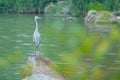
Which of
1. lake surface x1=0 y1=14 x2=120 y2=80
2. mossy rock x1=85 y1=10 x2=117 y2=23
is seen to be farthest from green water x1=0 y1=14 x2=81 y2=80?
mossy rock x1=85 y1=10 x2=117 y2=23

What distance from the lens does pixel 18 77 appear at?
45.1 ft

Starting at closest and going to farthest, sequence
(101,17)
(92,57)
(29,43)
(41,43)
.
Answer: (92,57)
(41,43)
(29,43)
(101,17)

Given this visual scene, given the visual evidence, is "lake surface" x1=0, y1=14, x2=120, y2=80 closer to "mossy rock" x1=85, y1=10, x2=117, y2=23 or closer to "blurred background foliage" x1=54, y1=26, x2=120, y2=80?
"blurred background foliage" x1=54, y1=26, x2=120, y2=80

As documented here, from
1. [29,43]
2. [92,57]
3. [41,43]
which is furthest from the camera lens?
[29,43]

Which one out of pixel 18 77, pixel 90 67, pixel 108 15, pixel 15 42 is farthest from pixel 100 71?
pixel 108 15

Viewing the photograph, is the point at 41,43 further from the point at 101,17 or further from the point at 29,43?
the point at 101,17

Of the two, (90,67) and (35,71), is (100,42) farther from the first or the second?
(35,71)

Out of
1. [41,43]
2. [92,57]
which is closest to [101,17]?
[41,43]

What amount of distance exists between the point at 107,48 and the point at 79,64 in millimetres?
177

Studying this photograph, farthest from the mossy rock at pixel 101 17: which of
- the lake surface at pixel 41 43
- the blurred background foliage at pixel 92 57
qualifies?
the blurred background foliage at pixel 92 57

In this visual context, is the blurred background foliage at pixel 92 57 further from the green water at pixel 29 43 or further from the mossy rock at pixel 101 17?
the mossy rock at pixel 101 17

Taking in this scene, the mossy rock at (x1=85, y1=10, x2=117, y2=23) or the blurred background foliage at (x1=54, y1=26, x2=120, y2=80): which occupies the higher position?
the blurred background foliage at (x1=54, y1=26, x2=120, y2=80)

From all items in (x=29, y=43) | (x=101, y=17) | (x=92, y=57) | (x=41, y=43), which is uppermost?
(x=92, y=57)

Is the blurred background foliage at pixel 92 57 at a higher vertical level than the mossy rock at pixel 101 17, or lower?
higher
